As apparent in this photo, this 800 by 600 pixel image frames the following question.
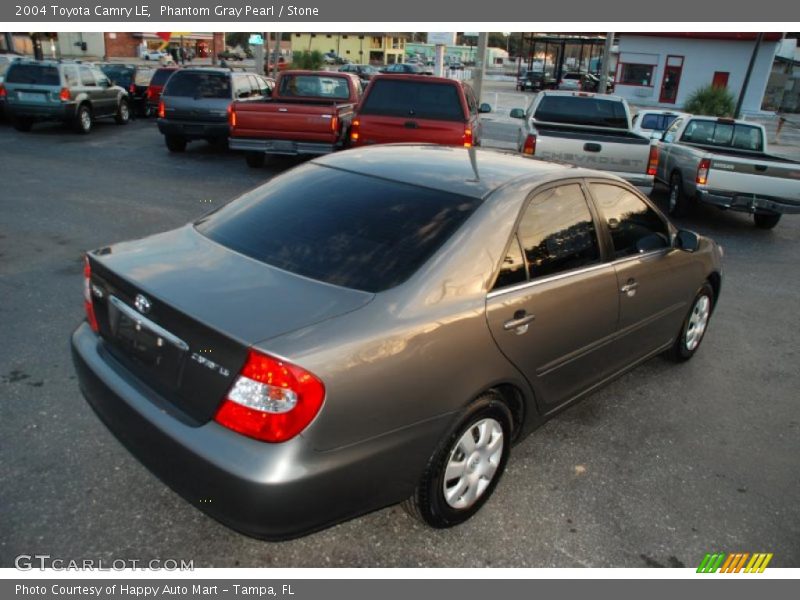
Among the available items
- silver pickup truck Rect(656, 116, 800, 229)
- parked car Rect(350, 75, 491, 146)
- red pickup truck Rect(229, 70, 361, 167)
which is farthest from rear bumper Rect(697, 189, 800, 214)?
red pickup truck Rect(229, 70, 361, 167)

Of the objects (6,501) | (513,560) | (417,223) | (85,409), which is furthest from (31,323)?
(513,560)

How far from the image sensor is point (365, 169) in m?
3.47

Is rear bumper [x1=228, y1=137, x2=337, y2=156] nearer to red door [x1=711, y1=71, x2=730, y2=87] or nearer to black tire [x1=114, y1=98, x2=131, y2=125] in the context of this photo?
black tire [x1=114, y1=98, x2=131, y2=125]

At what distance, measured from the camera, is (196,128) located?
527 inches

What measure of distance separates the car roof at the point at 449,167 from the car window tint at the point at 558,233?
0.42ft

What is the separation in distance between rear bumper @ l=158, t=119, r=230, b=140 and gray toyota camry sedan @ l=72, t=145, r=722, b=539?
34.4ft

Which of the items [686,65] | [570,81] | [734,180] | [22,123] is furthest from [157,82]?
[686,65]

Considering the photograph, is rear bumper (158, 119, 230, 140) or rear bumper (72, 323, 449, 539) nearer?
rear bumper (72, 323, 449, 539)

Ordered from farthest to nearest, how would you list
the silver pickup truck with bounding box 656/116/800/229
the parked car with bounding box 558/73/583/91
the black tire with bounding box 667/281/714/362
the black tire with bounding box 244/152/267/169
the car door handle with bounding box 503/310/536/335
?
the parked car with bounding box 558/73/583/91
the black tire with bounding box 244/152/267/169
the silver pickup truck with bounding box 656/116/800/229
the black tire with bounding box 667/281/714/362
the car door handle with bounding box 503/310/536/335

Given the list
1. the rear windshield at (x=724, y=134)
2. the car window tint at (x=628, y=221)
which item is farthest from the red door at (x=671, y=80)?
the car window tint at (x=628, y=221)

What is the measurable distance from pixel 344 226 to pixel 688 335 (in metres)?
3.28

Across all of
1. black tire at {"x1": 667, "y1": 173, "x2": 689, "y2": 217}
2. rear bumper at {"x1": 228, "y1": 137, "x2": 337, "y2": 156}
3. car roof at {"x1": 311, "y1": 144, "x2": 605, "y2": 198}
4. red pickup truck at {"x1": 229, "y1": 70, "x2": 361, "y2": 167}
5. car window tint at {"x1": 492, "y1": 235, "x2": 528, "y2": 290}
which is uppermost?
car roof at {"x1": 311, "y1": 144, "x2": 605, "y2": 198}

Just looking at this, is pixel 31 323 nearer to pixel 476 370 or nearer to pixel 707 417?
pixel 476 370

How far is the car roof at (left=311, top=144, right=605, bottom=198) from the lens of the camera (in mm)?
3248
